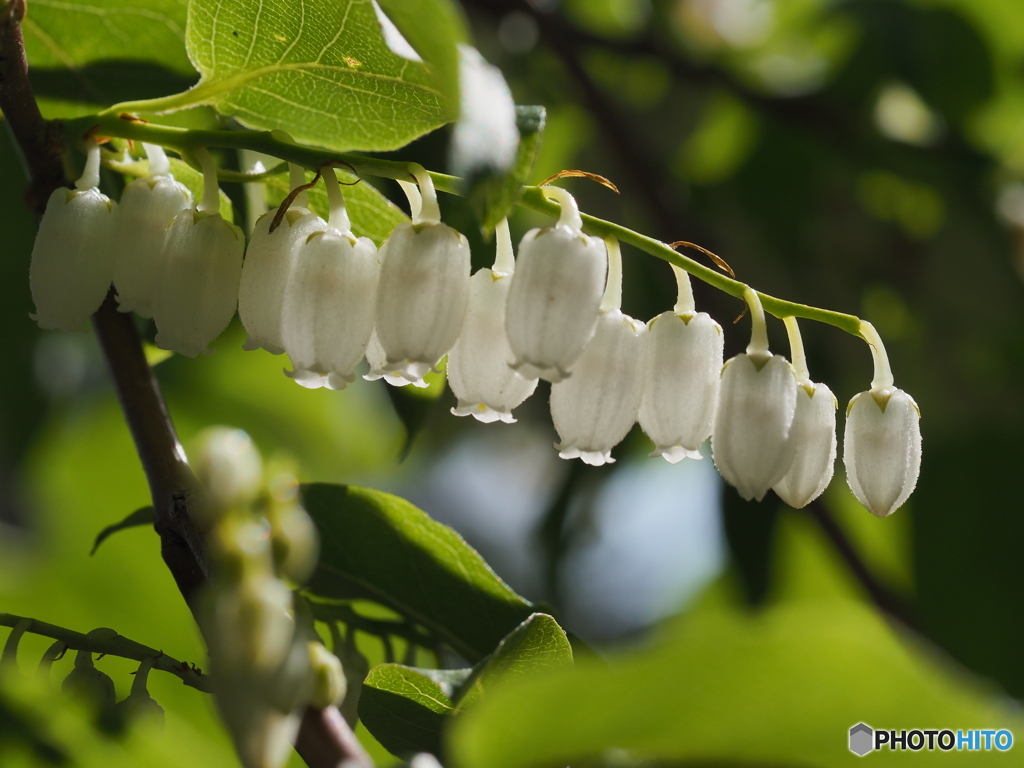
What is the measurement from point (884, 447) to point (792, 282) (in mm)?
1911

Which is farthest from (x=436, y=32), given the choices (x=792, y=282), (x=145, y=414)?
(x=792, y=282)

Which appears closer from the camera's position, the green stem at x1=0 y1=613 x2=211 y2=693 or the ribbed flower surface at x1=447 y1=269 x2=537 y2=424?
the green stem at x1=0 y1=613 x2=211 y2=693

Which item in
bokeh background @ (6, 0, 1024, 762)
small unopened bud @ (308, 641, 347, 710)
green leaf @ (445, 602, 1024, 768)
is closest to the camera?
green leaf @ (445, 602, 1024, 768)

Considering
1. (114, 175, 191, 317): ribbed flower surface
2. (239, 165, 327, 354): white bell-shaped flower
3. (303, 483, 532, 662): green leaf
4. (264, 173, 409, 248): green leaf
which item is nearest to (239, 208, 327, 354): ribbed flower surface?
(239, 165, 327, 354): white bell-shaped flower

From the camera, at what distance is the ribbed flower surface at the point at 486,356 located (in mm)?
1162

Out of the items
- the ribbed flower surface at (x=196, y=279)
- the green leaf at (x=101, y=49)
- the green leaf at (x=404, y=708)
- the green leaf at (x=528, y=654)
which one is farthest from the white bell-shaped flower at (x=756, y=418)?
the green leaf at (x=101, y=49)

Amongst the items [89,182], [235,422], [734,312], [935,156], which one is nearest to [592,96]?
[734,312]

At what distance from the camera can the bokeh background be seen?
9.44ft

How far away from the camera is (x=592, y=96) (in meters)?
2.82

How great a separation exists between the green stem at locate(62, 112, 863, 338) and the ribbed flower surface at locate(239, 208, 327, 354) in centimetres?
6

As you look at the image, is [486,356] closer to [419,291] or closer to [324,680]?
[419,291]

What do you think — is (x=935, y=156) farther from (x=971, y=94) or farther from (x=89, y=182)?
(x=89, y=182)

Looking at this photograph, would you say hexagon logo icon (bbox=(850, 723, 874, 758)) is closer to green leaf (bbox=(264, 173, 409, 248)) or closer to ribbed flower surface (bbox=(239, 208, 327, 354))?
ribbed flower surface (bbox=(239, 208, 327, 354))

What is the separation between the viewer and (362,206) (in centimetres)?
138
